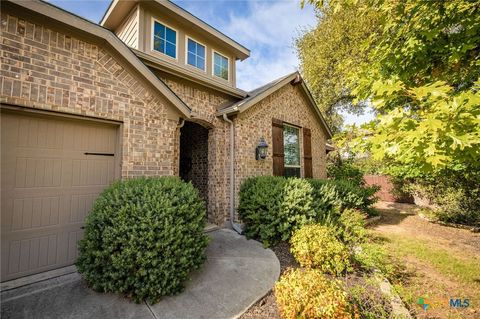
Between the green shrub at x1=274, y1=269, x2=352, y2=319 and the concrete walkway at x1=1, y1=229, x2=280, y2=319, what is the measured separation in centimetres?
70

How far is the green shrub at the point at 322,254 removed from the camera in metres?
3.90

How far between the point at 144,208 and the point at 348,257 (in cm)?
387

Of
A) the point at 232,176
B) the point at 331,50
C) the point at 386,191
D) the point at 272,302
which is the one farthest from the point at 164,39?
the point at 386,191

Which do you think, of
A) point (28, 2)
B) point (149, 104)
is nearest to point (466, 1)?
point (149, 104)

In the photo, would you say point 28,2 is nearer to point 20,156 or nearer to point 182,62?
point 20,156

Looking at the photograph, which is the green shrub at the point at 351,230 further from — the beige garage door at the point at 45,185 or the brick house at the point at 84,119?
the beige garage door at the point at 45,185

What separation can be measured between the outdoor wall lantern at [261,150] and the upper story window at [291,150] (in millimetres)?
1646

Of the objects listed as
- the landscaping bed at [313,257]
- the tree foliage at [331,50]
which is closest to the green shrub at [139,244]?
the landscaping bed at [313,257]

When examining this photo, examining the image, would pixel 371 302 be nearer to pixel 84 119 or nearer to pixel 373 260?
pixel 373 260

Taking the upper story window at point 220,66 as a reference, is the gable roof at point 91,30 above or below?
below

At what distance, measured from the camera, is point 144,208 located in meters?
3.10

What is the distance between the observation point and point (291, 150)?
8.64 metres

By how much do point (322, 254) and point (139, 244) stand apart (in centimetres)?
305

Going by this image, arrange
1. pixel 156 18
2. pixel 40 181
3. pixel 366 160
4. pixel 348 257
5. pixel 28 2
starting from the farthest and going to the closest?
pixel 366 160 → pixel 156 18 → pixel 348 257 → pixel 40 181 → pixel 28 2
